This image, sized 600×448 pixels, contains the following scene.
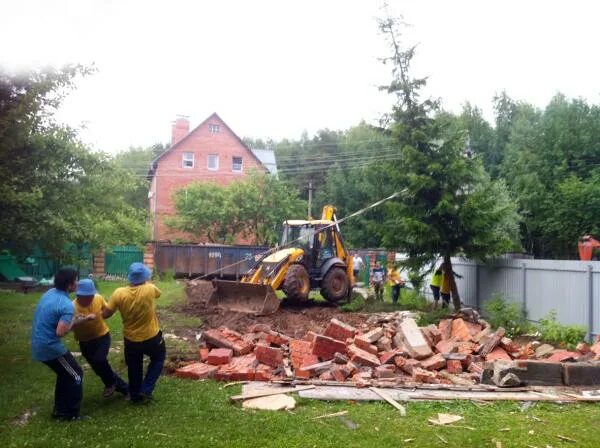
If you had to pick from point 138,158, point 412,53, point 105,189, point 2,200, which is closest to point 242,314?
point 105,189

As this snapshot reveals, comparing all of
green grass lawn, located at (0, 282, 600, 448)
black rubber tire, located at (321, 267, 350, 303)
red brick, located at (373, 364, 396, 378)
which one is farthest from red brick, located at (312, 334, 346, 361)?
black rubber tire, located at (321, 267, 350, 303)

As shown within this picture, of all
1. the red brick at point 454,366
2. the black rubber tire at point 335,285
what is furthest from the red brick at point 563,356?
the black rubber tire at point 335,285

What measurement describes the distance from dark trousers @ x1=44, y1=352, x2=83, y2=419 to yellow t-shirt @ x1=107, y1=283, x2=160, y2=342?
78 cm

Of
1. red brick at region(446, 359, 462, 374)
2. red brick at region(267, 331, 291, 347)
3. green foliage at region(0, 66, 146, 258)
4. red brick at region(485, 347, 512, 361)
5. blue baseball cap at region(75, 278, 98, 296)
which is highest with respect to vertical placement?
green foliage at region(0, 66, 146, 258)

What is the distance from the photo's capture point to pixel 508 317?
43.5 feet

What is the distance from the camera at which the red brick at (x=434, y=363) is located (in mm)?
9289

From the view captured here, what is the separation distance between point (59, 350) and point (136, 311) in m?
0.99

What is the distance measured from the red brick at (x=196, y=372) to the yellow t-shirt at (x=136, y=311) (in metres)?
1.59

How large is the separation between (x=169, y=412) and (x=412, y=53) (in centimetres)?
1158

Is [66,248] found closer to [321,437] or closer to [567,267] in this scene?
[321,437]

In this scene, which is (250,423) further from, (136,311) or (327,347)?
(327,347)

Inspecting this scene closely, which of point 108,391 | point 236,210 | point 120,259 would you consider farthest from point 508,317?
point 236,210

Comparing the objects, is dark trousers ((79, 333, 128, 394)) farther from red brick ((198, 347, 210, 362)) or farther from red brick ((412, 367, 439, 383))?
red brick ((412, 367, 439, 383))

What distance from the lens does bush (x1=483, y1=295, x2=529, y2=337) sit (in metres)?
13.0
